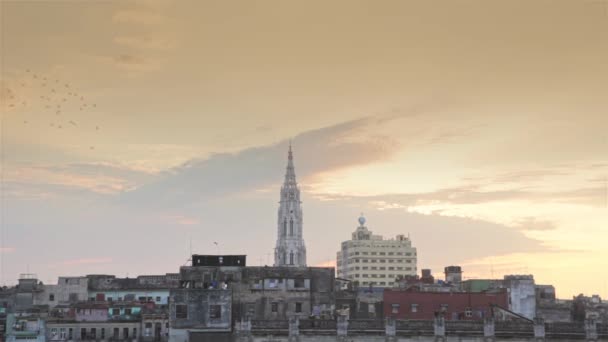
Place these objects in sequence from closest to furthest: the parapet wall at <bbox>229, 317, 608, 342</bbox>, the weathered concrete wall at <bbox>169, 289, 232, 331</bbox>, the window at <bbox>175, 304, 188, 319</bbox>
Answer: the parapet wall at <bbox>229, 317, 608, 342</bbox>
the weathered concrete wall at <bbox>169, 289, 232, 331</bbox>
the window at <bbox>175, 304, 188, 319</bbox>

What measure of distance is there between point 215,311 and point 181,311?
4197mm

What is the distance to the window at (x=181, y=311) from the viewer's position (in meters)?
103

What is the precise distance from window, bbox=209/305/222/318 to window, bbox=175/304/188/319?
3075mm

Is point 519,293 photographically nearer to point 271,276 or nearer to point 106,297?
point 271,276

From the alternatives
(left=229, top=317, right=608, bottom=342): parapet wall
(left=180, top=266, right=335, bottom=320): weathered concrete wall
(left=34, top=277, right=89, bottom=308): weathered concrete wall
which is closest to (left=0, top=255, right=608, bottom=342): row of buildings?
(left=180, top=266, right=335, bottom=320): weathered concrete wall

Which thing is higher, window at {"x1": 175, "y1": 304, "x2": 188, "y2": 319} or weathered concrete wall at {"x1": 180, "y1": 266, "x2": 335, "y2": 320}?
weathered concrete wall at {"x1": 180, "y1": 266, "x2": 335, "y2": 320}

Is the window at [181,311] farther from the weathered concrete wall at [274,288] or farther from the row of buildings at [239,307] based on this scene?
the weathered concrete wall at [274,288]

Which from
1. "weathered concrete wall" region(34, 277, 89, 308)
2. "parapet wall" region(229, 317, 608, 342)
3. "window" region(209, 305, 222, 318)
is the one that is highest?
"weathered concrete wall" region(34, 277, 89, 308)

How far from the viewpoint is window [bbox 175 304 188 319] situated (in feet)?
336

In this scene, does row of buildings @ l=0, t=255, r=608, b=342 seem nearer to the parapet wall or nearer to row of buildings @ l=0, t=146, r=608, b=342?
row of buildings @ l=0, t=146, r=608, b=342

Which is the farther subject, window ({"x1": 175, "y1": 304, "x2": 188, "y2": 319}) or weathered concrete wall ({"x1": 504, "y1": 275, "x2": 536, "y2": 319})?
weathered concrete wall ({"x1": 504, "y1": 275, "x2": 536, "y2": 319})

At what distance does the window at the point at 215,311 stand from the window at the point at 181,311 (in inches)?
121

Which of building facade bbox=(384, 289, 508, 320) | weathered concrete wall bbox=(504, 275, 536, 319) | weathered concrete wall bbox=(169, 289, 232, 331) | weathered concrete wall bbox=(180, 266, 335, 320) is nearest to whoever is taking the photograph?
weathered concrete wall bbox=(169, 289, 232, 331)

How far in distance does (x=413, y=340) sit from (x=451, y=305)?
852 inches
